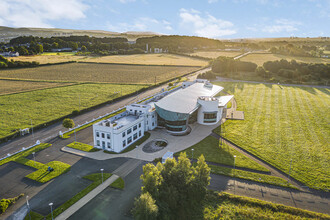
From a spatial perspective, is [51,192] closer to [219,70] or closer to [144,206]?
[144,206]

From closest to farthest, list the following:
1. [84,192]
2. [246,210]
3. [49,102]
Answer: [246,210] → [84,192] → [49,102]

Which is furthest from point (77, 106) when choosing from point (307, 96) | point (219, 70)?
point (219, 70)

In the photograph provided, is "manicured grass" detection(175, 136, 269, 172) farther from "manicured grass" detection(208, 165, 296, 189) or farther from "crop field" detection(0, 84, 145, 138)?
"crop field" detection(0, 84, 145, 138)

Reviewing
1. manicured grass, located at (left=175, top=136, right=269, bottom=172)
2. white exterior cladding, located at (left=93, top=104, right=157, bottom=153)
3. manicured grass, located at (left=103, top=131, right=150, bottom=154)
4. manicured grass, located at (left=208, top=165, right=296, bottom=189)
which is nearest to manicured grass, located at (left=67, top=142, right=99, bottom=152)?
white exterior cladding, located at (left=93, top=104, right=157, bottom=153)

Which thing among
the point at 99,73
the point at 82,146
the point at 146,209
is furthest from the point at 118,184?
the point at 99,73

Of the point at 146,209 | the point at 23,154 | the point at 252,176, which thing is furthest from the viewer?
the point at 23,154

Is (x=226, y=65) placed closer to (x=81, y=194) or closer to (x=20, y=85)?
(x=20, y=85)

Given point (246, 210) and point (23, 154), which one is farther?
point (23, 154)
